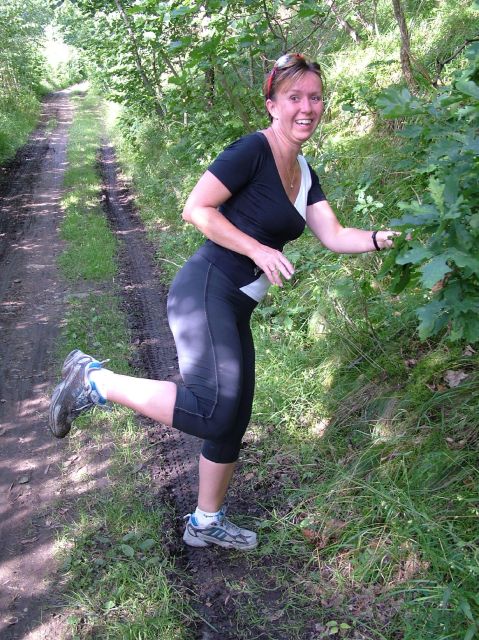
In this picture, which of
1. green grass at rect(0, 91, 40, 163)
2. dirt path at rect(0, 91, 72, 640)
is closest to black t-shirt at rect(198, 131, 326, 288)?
dirt path at rect(0, 91, 72, 640)

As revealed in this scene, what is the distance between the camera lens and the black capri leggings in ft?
7.62

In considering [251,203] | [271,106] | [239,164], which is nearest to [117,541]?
[251,203]

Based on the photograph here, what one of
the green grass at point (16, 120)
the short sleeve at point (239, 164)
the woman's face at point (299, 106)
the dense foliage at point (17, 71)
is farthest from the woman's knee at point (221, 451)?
the dense foliage at point (17, 71)

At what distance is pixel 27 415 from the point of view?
13.1 ft

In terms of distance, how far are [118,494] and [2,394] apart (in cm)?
164

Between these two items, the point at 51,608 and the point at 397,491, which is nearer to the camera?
the point at 51,608

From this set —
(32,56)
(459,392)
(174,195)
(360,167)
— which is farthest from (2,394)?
(32,56)

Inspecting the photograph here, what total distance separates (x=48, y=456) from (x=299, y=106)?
2616 millimetres

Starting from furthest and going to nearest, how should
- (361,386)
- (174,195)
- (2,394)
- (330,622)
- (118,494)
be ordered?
(174,195) < (2,394) < (361,386) < (118,494) < (330,622)

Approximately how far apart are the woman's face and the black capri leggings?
660 mm

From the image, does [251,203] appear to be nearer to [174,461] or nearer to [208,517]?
[208,517]

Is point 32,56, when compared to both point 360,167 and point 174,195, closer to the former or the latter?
point 174,195

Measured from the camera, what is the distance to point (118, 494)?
3156 millimetres

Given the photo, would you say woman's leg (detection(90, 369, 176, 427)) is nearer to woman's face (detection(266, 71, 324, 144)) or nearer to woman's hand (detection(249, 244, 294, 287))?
woman's hand (detection(249, 244, 294, 287))
